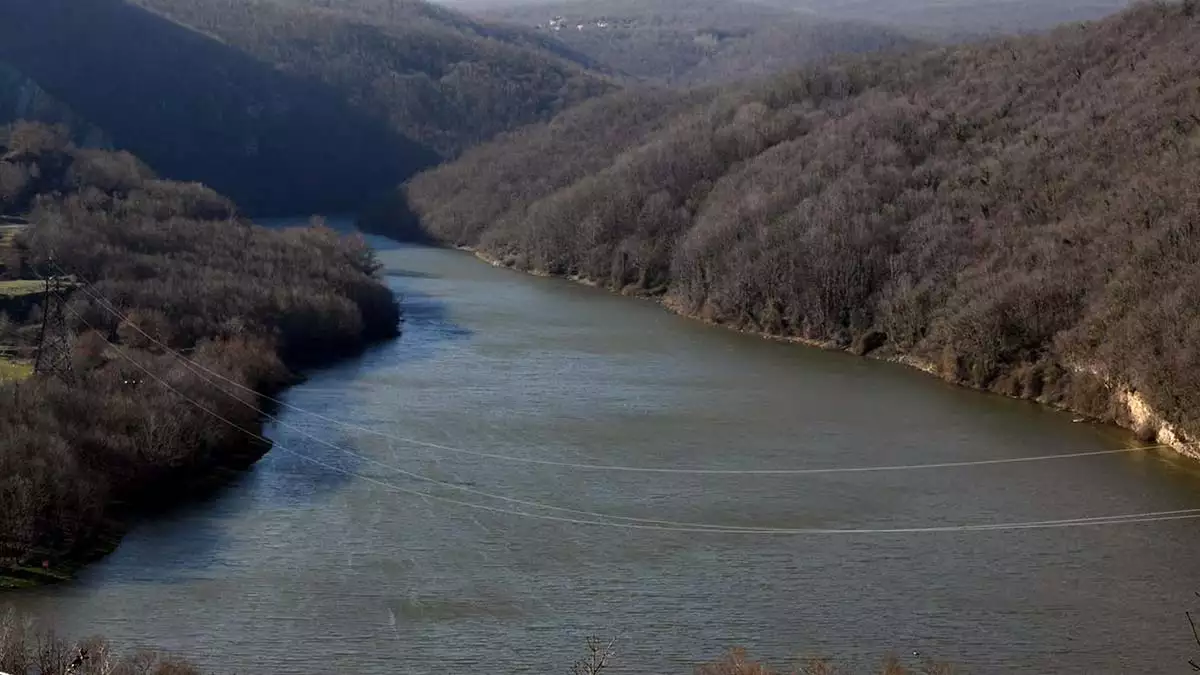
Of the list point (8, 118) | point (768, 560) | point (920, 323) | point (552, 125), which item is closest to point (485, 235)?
point (552, 125)

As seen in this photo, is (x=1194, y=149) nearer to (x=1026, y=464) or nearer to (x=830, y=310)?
(x=830, y=310)

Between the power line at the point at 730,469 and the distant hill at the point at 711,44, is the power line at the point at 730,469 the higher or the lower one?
the lower one

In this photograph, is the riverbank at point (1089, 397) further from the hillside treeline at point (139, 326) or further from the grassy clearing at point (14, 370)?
the grassy clearing at point (14, 370)

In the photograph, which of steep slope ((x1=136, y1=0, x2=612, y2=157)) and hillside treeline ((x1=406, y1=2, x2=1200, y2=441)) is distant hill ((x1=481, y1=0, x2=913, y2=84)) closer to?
steep slope ((x1=136, y1=0, x2=612, y2=157))

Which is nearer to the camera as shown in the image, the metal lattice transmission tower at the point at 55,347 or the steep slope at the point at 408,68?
the metal lattice transmission tower at the point at 55,347

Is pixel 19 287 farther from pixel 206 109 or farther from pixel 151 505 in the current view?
pixel 206 109

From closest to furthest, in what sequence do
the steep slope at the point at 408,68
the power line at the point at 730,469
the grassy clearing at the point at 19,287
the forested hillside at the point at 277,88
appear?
the power line at the point at 730,469, the grassy clearing at the point at 19,287, the forested hillside at the point at 277,88, the steep slope at the point at 408,68

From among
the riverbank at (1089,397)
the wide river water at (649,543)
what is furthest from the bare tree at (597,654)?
the riverbank at (1089,397)

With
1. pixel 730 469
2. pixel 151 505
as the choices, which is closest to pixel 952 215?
pixel 730 469
